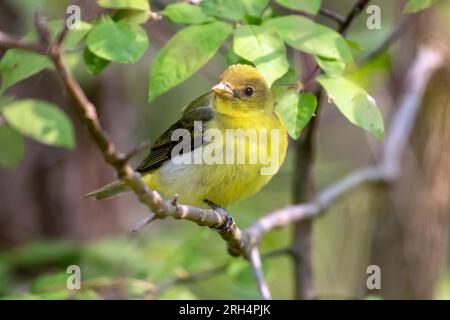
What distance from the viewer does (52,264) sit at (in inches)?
197

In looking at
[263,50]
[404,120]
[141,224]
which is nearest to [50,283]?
[141,224]

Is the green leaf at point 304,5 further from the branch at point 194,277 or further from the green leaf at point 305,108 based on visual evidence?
the branch at point 194,277

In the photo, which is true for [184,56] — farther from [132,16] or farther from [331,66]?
[331,66]

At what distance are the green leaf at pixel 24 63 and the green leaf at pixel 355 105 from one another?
0.90m

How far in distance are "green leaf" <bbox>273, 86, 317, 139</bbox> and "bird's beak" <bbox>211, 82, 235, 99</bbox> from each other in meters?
0.56

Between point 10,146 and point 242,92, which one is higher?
point 242,92

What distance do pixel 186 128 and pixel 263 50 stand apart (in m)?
1.20

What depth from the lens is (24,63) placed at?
2646 mm

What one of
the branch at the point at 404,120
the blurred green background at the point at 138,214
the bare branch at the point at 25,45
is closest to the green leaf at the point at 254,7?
the blurred green background at the point at 138,214

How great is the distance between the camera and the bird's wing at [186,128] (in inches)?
139

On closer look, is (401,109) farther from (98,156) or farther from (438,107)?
(98,156)

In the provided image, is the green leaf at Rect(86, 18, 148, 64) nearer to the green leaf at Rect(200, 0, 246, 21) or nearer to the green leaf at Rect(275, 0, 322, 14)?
the green leaf at Rect(200, 0, 246, 21)

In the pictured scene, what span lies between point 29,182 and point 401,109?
2749mm
